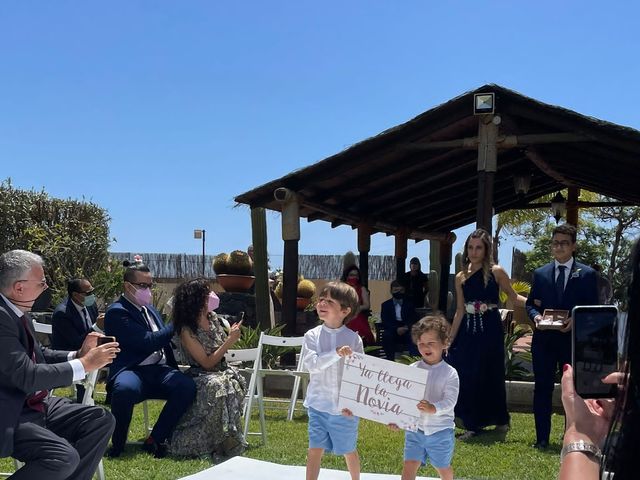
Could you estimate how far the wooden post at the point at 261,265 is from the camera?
1207 cm

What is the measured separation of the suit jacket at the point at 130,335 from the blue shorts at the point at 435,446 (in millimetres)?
2847

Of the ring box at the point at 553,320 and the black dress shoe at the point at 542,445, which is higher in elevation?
the ring box at the point at 553,320

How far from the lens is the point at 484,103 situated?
959cm

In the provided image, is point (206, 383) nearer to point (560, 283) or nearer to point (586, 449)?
point (560, 283)

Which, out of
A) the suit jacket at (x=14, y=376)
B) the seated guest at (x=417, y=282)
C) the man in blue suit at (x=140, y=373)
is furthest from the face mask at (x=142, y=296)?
the seated guest at (x=417, y=282)

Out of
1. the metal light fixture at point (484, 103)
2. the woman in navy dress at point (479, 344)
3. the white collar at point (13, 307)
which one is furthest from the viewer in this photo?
the metal light fixture at point (484, 103)

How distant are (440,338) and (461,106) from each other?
5.96m

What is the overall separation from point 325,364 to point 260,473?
154cm

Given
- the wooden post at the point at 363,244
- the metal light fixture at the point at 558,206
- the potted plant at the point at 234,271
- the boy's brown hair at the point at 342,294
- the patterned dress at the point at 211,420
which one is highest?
the metal light fixture at the point at 558,206

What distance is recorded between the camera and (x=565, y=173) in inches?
560

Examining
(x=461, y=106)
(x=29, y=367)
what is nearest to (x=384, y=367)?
(x=29, y=367)

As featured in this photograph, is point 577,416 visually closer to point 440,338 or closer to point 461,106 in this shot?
point 440,338

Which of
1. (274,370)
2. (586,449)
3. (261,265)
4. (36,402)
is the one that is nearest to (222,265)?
(261,265)

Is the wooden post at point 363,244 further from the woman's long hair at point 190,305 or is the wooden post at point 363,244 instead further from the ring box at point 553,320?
the ring box at point 553,320
